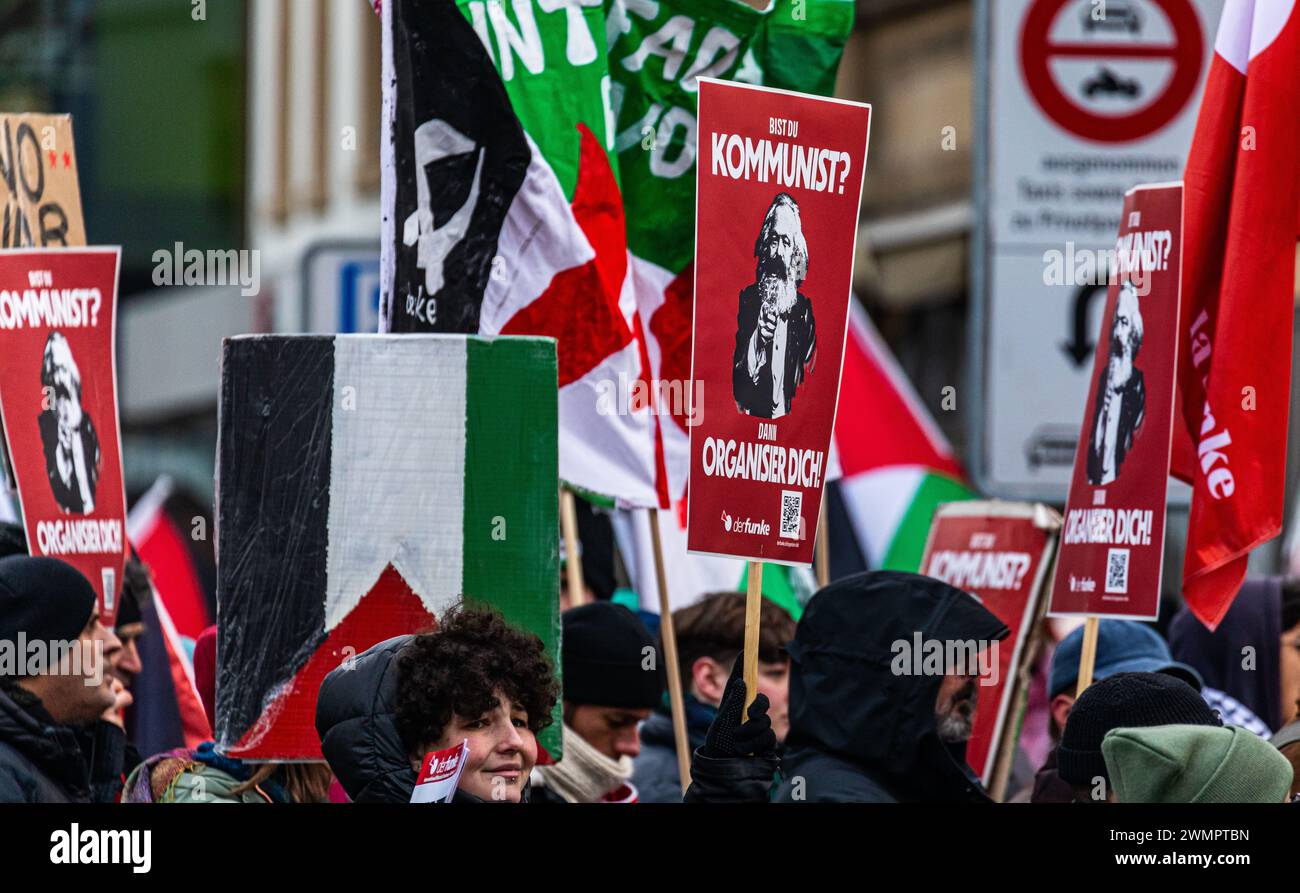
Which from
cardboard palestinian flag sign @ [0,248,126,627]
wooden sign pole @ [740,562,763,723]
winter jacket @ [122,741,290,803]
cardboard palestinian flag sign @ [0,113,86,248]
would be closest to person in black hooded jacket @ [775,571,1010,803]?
wooden sign pole @ [740,562,763,723]

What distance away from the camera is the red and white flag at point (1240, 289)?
5.98 metres

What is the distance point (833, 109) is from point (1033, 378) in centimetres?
322

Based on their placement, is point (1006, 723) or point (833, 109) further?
point (1006, 723)

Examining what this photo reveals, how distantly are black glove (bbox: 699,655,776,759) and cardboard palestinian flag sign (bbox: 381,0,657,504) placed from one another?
5.44ft

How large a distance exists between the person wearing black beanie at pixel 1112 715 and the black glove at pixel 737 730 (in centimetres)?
61

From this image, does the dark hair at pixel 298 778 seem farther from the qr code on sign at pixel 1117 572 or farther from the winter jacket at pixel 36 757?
the qr code on sign at pixel 1117 572

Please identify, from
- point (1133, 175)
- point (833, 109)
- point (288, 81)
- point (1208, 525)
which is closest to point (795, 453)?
point (833, 109)

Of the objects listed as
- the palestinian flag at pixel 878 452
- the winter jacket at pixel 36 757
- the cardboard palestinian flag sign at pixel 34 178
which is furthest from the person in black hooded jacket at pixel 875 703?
the palestinian flag at pixel 878 452

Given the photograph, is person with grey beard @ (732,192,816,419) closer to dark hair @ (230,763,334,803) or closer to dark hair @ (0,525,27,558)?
dark hair @ (230,763,334,803)

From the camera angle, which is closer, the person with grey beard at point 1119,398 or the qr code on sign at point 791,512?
the qr code on sign at point 791,512

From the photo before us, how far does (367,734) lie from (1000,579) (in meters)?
3.65

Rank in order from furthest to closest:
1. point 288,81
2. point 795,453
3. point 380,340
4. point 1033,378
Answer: point 288,81, point 1033,378, point 795,453, point 380,340

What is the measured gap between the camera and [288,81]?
3234 cm
